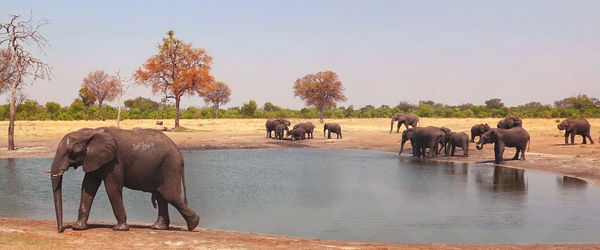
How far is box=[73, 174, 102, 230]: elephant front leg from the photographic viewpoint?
1028cm

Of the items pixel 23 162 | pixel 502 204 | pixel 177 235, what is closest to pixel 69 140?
pixel 177 235

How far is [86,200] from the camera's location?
34.2ft

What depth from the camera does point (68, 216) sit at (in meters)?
13.6

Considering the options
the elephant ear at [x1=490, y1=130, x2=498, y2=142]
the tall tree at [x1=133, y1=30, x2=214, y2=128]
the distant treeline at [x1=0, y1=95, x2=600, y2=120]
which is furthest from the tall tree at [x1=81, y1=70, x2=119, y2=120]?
the elephant ear at [x1=490, y1=130, x2=498, y2=142]

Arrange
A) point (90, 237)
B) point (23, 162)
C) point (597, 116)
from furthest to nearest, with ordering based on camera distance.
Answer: point (597, 116), point (23, 162), point (90, 237)

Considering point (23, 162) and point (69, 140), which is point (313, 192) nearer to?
point (69, 140)

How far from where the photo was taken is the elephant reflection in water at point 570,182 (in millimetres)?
19902

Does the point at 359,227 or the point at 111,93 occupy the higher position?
the point at 111,93

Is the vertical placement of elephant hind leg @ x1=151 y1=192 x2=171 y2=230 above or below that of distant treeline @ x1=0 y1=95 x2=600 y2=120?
below

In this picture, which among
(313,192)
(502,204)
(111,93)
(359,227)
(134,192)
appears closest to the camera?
(359,227)

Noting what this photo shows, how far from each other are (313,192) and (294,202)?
2.27 metres

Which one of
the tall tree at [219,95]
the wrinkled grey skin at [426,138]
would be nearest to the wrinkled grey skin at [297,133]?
the wrinkled grey skin at [426,138]

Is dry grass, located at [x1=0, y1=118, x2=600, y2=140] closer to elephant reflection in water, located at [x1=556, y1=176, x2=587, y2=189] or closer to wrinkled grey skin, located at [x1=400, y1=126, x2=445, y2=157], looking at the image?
wrinkled grey skin, located at [x1=400, y1=126, x2=445, y2=157]

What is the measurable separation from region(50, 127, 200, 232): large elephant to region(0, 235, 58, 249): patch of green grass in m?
1.03
